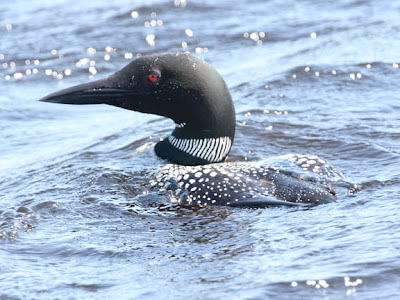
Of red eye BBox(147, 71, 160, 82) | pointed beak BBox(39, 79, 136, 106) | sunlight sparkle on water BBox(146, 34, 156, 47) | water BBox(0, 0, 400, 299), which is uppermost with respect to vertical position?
red eye BBox(147, 71, 160, 82)

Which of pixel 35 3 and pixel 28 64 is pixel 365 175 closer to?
pixel 28 64

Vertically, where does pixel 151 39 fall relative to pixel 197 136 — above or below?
above

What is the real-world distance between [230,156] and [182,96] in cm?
82

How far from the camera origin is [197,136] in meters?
4.71

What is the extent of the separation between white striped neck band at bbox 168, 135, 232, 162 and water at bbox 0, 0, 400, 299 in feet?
0.76

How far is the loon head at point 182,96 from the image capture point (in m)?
4.57

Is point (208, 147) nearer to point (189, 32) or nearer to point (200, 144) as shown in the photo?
point (200, 144)

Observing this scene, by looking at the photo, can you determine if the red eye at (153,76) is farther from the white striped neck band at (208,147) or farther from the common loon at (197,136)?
the white striped neck band at (208,147)

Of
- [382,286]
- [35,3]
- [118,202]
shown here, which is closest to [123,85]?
[118,202]

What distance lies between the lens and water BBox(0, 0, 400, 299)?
11.0 ft

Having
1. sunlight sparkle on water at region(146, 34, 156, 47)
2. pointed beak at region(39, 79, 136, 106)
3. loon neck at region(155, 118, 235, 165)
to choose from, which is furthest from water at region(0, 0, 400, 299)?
pointed beak at region(39, 79, 136, 106)

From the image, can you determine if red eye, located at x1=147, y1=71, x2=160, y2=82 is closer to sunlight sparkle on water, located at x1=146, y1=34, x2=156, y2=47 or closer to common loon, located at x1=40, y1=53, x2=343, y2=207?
common loon, located at x1=40, y1=53, x2=343, y2=207

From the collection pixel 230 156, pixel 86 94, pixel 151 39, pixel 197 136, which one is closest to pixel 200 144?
pixel 197 136

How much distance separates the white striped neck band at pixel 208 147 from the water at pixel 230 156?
23 centimetres
